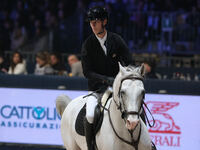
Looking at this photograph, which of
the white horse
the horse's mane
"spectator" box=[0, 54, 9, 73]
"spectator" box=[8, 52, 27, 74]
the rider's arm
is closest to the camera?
the white horse

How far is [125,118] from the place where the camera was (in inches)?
221

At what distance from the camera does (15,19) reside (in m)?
19.0

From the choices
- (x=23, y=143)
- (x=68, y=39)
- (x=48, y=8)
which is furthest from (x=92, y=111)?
(x=48, y=8)

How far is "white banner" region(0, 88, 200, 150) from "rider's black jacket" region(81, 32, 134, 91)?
3.37m

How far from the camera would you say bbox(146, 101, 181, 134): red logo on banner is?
9750 millimetres

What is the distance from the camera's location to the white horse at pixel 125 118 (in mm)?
5500

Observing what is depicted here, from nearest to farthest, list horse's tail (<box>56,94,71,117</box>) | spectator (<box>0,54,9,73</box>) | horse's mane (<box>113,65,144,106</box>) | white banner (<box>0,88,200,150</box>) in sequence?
horse's mane (<box>113,65,144,106</box>) < horse's tail (<box>56,94,71,117</box>) < white banner (<box>0,88,200,150</box>) < spectator (<box>0,54,9,73</box>)

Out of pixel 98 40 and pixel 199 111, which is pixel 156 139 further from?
pixel 98 40

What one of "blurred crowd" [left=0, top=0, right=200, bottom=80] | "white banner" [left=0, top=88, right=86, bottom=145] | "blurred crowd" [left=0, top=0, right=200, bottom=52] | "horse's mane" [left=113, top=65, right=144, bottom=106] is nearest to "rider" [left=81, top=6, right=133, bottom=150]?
"horse's mane" [left=113, top=65, right=144, bottom=106]

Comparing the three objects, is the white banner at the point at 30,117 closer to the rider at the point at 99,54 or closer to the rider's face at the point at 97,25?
the rider at the point at 99,54

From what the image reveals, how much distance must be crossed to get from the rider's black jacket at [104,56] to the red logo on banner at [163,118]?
334 cm

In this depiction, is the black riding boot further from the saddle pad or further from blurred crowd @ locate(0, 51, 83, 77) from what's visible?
blurred crowd @ locate(0, 51, 83, 77)

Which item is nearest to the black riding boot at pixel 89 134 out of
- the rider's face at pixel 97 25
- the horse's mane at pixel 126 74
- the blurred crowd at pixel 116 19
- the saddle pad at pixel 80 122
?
the saddle pad at pixel 80 122

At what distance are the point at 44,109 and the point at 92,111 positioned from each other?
157 inches
